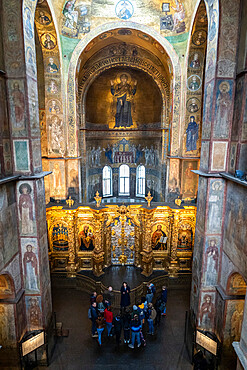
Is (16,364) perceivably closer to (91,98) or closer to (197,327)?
(197,327)

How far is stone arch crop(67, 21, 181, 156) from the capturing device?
43.7 ft

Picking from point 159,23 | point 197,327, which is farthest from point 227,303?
point 159,23

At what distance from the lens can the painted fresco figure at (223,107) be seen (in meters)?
8.25

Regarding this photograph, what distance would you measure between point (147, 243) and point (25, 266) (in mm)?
7158

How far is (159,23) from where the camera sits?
13242mm

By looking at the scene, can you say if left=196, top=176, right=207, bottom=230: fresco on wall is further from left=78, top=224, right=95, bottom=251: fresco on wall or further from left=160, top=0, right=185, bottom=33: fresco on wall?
left=160, top=0, right=185, bottom=33: fresco on wall

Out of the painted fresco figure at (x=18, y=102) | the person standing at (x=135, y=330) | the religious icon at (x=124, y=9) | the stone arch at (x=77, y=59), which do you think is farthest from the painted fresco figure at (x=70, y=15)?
the person standing at (x=135, y=330)

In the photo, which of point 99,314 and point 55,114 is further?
point 55,114

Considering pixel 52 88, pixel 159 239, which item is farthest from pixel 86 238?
pixel 52 88

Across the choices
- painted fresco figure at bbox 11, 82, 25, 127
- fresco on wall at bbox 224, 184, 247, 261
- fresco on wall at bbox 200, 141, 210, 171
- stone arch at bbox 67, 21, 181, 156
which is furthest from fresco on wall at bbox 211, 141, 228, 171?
painted fresco figure at bbox 11, 82, 25, 127

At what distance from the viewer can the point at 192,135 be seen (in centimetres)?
1397

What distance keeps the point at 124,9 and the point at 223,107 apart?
8514mm

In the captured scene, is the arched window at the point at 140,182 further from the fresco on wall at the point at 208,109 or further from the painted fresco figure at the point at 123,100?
the fresco on wall at the point at 208,109

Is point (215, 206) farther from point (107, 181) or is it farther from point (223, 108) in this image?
point (107, 181)
